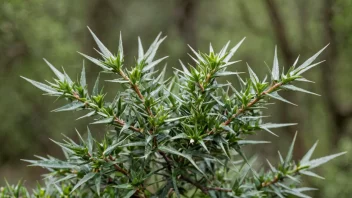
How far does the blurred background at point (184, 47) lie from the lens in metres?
5.44

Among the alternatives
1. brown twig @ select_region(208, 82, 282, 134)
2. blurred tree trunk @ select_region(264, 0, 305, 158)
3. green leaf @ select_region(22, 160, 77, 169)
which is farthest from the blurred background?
brown twig @ select_region(208, 82, 282, 134)

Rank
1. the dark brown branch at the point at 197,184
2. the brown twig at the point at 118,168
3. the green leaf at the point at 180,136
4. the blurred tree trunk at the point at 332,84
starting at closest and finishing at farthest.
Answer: the green leaf at the point at 180,136
the brown twig at the point at 118,168
the dark brown branch at the point at 197,184
the blurred tree trunk at the point at 332,84

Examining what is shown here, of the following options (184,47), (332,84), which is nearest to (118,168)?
(332,84)

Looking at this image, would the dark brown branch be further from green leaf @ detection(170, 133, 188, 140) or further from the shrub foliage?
green leaf @ detection(170, 133, 188, 140)

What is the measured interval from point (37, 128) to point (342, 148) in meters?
5.53

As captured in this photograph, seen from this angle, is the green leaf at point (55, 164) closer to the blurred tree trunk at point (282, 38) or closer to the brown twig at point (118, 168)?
the brown twig at point (118, 168)

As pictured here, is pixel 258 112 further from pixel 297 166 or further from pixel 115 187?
pixel 115 187

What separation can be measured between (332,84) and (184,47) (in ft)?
9.82

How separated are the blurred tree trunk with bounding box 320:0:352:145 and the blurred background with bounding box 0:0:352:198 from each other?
14 mm

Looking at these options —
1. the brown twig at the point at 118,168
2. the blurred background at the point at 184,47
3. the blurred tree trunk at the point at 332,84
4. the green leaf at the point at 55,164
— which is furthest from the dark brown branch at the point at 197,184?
the blurred tree trunk at the point at 332,84

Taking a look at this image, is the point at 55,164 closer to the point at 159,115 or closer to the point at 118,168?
the point at 118,168

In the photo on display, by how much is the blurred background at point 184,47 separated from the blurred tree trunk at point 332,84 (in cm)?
1

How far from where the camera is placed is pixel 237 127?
1.83m

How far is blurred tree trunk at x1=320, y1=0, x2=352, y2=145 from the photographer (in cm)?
527
